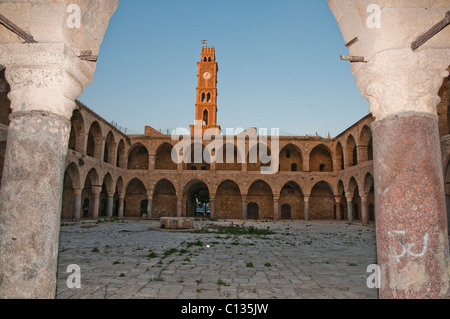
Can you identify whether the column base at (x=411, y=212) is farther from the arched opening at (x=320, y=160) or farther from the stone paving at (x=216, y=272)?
the arched opening at (x=320, y=160)

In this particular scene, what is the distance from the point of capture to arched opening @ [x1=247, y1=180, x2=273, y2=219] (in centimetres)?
3086

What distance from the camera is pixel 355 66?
3609 millimetres

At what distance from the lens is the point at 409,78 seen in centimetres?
305

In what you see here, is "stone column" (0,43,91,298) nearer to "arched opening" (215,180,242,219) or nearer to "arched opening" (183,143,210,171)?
"arched opening" (183,143,210,171)

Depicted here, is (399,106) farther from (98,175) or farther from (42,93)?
(98,175)

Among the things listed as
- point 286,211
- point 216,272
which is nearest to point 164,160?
point 286,211

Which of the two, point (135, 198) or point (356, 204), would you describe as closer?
point (356, 204)

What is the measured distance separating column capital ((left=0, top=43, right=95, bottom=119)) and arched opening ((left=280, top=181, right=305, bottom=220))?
28.6 meters

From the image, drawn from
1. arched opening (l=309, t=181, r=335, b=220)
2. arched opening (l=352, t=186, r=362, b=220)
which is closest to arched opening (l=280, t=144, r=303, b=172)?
arched opening (l=309, t=181, r=335, b=220)

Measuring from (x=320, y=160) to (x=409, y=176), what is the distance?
2931 cm

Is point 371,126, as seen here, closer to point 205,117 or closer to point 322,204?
point 322,204

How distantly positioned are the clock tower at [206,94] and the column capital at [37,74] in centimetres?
3703

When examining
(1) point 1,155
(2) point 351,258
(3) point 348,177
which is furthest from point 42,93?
(3) point 348,177
